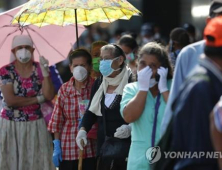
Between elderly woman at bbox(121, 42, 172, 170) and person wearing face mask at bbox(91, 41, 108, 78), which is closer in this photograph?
elderly woman at bbox(121, 42, 172, 170)

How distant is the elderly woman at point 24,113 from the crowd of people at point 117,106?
1cm

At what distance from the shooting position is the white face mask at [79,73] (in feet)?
21.4

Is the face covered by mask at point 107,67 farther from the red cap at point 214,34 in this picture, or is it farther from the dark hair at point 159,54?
the red cap at point 214,34

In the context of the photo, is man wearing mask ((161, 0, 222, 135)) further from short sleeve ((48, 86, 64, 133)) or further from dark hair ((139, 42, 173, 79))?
short sleeve ((48, 86, 64, 133))

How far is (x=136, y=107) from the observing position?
194 inches

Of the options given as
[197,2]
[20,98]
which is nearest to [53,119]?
[20,98]

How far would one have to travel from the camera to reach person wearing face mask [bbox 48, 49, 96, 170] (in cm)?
659

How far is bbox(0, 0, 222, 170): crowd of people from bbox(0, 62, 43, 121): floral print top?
0.4 inches

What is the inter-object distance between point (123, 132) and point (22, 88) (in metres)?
1.89

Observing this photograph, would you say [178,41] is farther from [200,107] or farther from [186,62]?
[200,107]

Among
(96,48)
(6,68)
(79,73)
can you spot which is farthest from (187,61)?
(6,68)

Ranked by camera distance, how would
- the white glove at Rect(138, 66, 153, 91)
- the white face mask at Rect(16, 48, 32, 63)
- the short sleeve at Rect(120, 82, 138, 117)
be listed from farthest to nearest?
1. the white face mask at Rect(16, 48, 32, 63)
2. the short sleeve at Rect(120, 82, 138, 117)
3. the white glove at Rect(138, 66, 153, 91)

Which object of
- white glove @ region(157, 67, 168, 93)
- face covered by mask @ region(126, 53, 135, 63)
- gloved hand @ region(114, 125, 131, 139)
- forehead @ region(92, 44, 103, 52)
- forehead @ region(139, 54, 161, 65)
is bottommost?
gloved hand @ region(114, 125, 131, 139)

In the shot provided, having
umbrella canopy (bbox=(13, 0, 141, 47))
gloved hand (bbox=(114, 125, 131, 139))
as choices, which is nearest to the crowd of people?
gloved hand (bbox=(114, 125, 131, 139))
